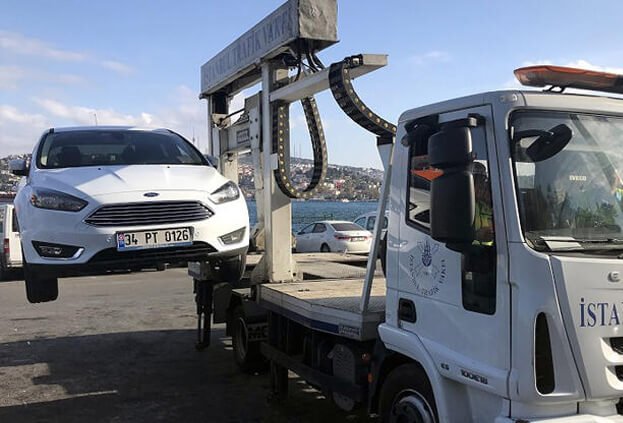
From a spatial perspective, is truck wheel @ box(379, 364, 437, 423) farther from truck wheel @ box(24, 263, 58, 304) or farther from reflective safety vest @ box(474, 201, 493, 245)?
truck wheel @ box(24, 263, 58, 304)

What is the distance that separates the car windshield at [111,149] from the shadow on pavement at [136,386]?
88.5 inches

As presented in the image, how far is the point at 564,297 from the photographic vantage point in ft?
8.63

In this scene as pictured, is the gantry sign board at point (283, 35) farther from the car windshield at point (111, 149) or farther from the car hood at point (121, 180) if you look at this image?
the car hood at point (121, 180)

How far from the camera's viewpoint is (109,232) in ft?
15.3

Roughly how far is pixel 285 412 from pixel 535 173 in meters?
3.51

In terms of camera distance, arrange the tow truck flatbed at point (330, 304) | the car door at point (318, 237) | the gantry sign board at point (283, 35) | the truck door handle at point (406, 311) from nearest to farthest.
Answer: the truck door handle at point (406, 311) → the tow truck flatbed at point (330, 304) → the gantry sign board at point (283, 35) → the car door at point (318, 237)

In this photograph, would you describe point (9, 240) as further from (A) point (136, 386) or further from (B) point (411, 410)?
(B) point (411, 410)

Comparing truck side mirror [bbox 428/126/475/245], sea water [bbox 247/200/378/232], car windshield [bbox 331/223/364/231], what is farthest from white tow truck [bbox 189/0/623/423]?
car windshield [bbox 331/223/364/231]

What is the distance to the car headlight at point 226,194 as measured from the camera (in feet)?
17.1

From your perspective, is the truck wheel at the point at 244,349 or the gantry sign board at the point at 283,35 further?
the truck wheel at the point at 244,349

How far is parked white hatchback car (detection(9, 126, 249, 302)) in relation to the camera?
4.67 m

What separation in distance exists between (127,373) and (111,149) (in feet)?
8.74

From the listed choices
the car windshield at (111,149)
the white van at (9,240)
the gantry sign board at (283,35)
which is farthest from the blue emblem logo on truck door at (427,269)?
the white van at (9,240)

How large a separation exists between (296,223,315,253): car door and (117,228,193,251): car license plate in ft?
45.7
